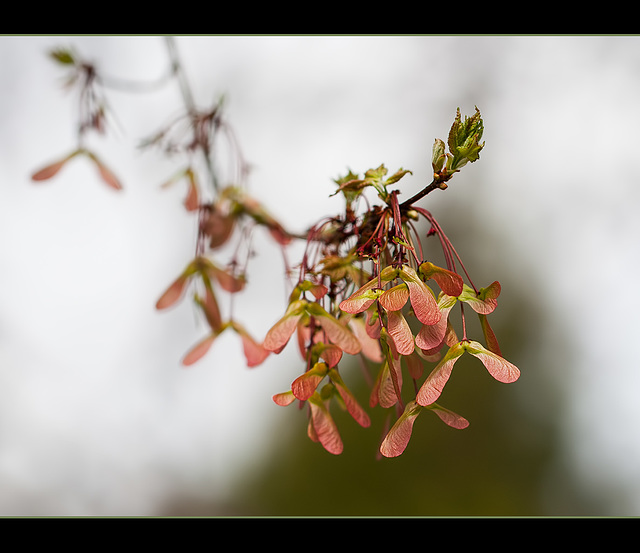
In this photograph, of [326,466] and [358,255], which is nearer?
[358,255]

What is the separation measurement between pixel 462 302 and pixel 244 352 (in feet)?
1.24

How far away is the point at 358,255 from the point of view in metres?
0.56

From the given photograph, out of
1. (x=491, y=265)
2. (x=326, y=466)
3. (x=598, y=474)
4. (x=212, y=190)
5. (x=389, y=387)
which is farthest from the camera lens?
(x=491, y=265)

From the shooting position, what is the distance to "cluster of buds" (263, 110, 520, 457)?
0.48 metres

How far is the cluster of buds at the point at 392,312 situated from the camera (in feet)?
1.58

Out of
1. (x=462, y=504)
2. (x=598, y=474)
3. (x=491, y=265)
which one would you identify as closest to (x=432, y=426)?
Result: (x=462, y=504)

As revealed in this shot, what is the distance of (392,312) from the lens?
483 mm

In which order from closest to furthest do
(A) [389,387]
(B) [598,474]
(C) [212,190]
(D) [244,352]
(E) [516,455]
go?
(A) [389,387], (D) [244,352], (C) [212,190], (B) [598,474], (E) [516,455]

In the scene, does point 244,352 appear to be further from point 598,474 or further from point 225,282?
point 598,474

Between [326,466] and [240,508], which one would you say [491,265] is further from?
[240,508]
